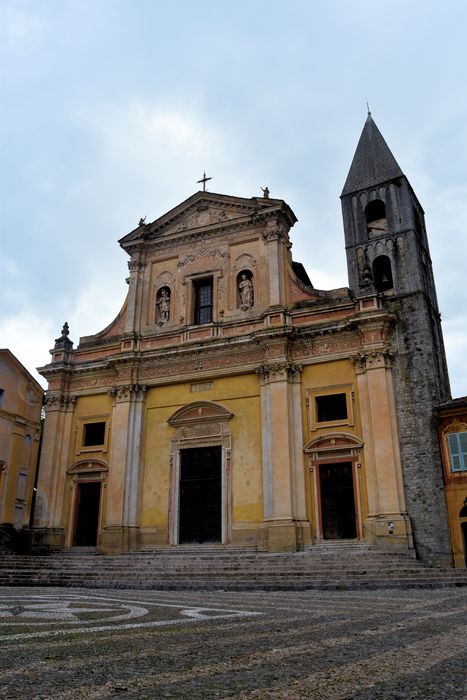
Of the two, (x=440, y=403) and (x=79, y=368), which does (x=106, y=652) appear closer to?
(x=440, y=403)

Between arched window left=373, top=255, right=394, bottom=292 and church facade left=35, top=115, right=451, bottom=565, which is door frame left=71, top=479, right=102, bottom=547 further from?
arched window left=373, top=255, right=394, bottom=292

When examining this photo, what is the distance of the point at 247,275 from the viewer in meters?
23.4

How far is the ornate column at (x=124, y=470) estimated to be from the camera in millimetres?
20719

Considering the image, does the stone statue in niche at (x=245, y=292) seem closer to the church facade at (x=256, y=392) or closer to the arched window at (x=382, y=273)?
the church facade at (x=256, y=392)

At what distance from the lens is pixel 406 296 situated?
66.1ft

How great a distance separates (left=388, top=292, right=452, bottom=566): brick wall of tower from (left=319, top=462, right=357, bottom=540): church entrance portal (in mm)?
1892

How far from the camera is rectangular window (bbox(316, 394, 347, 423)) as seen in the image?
19766mm

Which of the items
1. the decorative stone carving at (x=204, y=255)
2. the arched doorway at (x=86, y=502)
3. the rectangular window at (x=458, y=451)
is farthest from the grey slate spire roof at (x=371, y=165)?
the arched doorway at (x=86, y=502)

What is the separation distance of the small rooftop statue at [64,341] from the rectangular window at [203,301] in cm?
598

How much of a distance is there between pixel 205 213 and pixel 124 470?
11.5 metres

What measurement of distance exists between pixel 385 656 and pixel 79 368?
21.7 metres

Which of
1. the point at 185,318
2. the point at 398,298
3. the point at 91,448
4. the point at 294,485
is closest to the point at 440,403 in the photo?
the point at 398,298

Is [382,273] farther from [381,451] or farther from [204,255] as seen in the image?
[204,255]

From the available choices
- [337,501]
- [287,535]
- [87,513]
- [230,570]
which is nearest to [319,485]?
[337,501]
